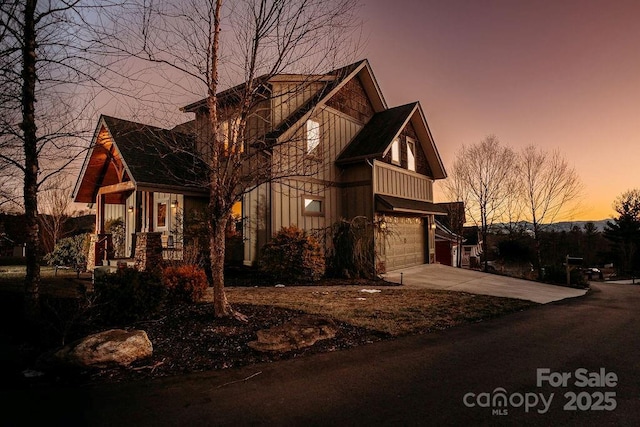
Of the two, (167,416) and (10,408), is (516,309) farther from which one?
(10,408)

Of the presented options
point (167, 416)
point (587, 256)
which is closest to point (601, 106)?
point (167, 416)

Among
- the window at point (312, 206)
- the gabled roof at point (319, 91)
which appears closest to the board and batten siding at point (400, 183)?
the window at point (312, 206)

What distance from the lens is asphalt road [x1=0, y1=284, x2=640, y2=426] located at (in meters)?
3.42

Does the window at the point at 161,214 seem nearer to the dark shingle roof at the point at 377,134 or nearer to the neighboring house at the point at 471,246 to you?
the dark shingle roof at the point at 377,134

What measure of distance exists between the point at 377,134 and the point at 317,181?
4.08 metres

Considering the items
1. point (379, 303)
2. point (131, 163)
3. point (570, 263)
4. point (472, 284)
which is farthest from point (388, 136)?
point (570, 263)

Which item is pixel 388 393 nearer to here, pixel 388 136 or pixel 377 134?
pixel 388 136

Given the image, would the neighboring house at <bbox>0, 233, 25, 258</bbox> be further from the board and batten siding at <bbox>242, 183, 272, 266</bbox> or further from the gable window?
the gable window

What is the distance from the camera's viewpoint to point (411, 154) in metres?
18.7

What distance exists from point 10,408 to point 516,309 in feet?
34.6

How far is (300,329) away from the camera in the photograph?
5.95 m

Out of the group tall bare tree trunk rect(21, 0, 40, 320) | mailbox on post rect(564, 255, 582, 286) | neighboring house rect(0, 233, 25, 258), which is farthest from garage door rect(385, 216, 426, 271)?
neighboring house rect(0, 233, 25, 258)

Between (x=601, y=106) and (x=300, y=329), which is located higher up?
(x=601, y=106)

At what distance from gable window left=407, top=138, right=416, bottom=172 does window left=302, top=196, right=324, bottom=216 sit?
6094 mm
